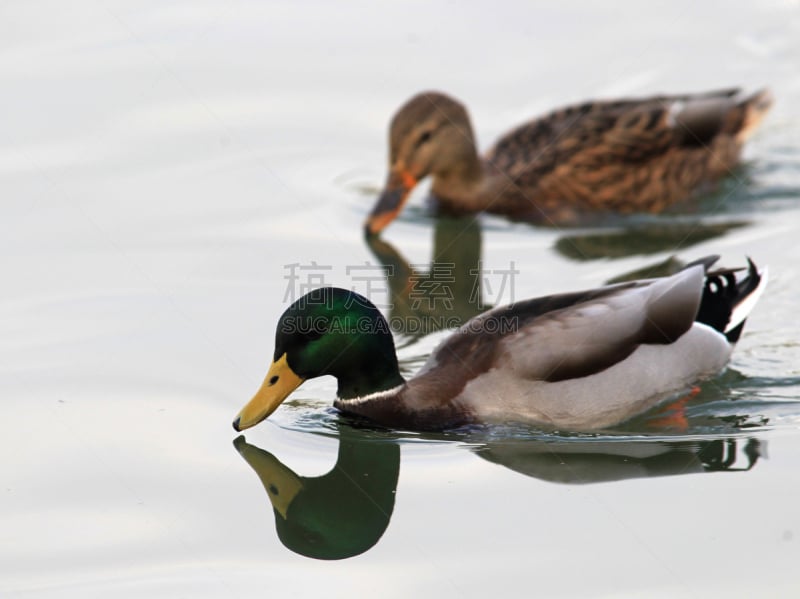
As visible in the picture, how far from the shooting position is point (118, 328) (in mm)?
8688

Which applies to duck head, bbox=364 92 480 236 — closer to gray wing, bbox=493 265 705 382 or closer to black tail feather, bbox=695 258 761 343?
black tail feather, bbox=695 258 761 343

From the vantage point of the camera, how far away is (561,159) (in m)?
10.8

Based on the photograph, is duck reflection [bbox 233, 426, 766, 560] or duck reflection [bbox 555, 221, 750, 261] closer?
duck reflection [bbox 233, 426, 766, 560]

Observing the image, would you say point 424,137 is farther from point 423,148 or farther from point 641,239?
point 641,239

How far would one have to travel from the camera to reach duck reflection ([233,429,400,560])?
6484 millimetres

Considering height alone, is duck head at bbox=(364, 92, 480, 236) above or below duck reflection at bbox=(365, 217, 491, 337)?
above

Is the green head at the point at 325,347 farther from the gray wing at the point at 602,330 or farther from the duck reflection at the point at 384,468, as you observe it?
the gray wing at the point at 602,330

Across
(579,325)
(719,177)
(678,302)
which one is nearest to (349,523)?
(579,325)

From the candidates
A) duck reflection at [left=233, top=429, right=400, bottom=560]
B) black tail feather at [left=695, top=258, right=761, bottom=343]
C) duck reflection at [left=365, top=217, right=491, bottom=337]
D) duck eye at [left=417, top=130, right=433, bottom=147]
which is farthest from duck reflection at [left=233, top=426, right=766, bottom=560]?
duck eye at [left=417, top=130, right=433, bottom=147]

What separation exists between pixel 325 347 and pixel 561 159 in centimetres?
413

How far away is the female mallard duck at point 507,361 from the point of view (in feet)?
23.6

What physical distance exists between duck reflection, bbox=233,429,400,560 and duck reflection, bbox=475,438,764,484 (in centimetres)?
58

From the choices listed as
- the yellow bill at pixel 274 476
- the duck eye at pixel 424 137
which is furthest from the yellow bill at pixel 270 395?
the duck eye at pixel 424 137

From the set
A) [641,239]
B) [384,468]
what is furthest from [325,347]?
[641,239]
